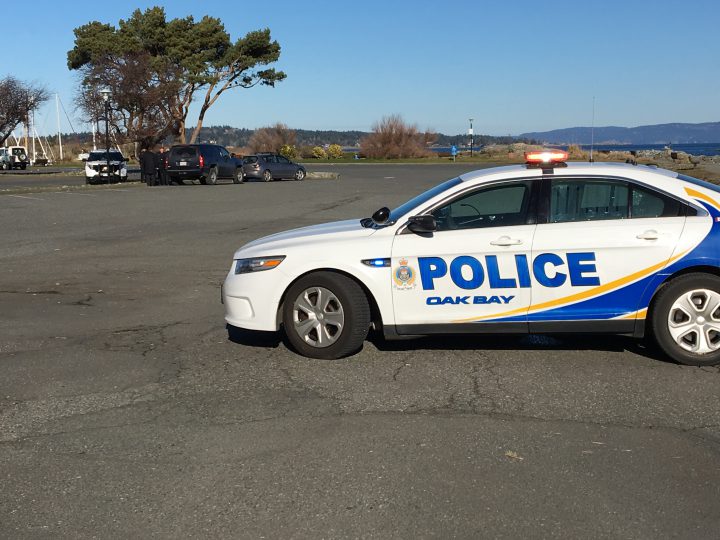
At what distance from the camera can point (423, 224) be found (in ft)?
21.5

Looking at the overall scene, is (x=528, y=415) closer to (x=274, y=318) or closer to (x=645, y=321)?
(x=645, y=321)

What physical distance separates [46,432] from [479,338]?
12.5ft

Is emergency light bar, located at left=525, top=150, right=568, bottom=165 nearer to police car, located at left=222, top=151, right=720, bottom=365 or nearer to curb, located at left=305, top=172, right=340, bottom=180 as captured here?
police car, located at left=222, top=151, right=720, bottom=365

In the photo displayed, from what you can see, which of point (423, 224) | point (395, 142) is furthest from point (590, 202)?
point (395, 142)

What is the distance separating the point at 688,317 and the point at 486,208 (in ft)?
5.83

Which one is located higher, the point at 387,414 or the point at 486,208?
the point at 486,208

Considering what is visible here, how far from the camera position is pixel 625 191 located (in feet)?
21.7

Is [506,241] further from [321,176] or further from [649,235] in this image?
[321,176]

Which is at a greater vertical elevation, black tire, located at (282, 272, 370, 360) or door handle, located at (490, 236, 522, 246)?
door handle, located at (490, 236, 522, 246)

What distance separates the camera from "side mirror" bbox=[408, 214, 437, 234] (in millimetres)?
6527

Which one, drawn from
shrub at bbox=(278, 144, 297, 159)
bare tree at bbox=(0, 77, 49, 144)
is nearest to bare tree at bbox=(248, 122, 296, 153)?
shrub at bbox=(278, 144, 297, 159)

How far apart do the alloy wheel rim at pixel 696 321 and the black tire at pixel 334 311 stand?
94.2 inches

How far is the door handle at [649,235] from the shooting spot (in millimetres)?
6410

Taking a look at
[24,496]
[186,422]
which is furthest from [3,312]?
[24,496]
